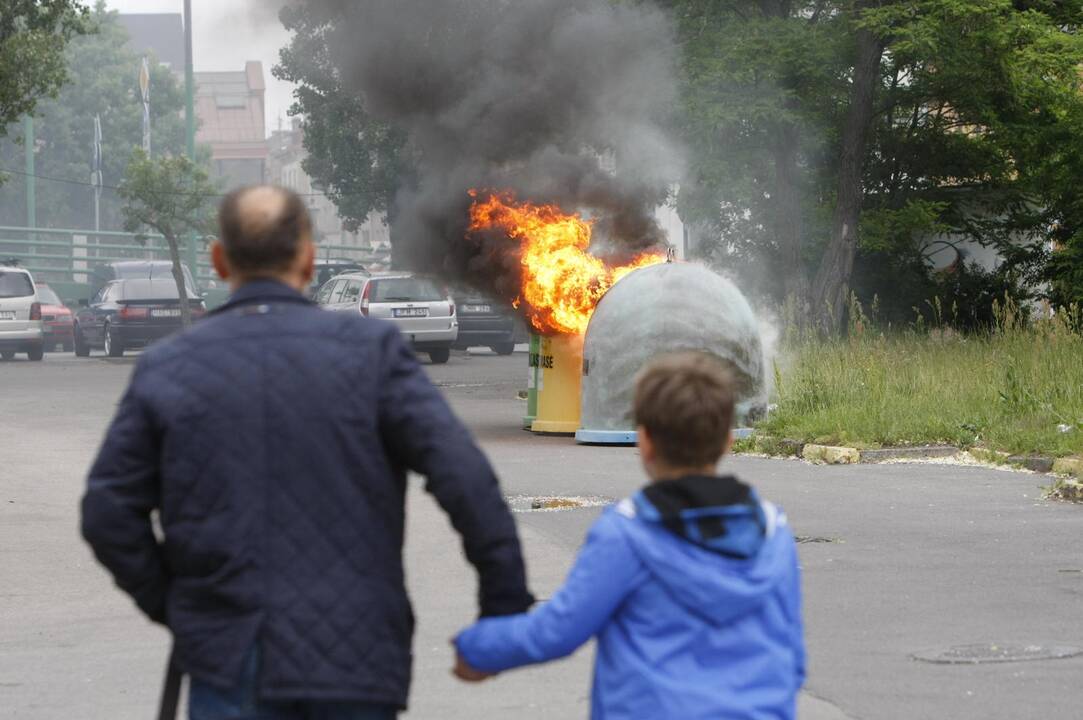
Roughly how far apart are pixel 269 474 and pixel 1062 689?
4.01m

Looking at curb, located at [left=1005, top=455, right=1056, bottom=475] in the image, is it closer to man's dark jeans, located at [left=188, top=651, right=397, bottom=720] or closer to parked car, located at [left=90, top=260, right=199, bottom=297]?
man's dark jeans, located at [left=188, top=651, right=397, bottom=720]

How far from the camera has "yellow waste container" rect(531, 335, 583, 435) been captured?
17547 millimetres

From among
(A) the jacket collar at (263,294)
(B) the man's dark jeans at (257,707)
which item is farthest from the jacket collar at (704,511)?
(A) the jacket collar at (263,294)

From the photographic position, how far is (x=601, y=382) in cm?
1636

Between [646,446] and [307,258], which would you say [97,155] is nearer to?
[307,258]

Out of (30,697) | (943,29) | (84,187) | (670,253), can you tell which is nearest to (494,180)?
(670,253)

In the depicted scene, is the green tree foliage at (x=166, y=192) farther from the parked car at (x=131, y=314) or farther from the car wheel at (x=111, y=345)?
the car wheel at (x=111, y=345)

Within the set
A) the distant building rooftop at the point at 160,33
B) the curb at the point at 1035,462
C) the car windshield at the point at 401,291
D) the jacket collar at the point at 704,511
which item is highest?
the distant building rooftop at the point at 160,33

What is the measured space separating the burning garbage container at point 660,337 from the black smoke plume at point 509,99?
4310 mm

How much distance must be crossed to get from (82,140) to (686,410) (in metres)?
87.2

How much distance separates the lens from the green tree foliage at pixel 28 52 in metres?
30.0

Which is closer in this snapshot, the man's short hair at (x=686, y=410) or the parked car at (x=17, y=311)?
the man's short hair at (x=686, y=410)

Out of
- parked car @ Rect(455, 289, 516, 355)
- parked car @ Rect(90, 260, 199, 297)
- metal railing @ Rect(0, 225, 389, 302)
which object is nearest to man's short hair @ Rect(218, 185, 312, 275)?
parked car @ Rect(455, 289, 516, 355)

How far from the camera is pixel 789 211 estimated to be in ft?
94.6
